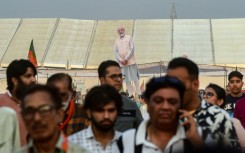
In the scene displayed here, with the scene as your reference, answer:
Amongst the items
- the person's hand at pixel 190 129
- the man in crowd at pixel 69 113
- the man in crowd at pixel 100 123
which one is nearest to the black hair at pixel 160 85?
the person's hand at pixel 190 129

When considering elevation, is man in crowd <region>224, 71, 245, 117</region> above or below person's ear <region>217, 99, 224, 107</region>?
above

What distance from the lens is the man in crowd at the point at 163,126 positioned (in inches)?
125

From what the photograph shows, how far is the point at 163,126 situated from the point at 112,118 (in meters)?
0.80

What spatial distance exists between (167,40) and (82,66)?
660 cm

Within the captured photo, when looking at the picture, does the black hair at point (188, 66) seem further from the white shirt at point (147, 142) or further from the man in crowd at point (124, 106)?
the man in crowd at point (124, 106)

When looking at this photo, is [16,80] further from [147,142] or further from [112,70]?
[147,142]

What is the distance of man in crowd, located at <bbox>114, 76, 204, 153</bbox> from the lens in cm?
318

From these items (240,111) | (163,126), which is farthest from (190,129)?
(240,111)

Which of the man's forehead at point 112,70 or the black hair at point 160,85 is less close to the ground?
the man's forehead at point 112,70

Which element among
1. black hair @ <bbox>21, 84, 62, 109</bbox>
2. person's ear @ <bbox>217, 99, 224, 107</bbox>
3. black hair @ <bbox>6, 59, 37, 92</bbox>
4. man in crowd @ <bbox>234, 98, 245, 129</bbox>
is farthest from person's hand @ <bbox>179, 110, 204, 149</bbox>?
person's ear @ <bbox>217, 99, 224, 107</bbox>

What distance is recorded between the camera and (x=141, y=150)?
321cm

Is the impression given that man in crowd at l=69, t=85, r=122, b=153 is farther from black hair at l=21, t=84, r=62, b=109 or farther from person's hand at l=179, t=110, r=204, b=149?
person's hand at l=179, t=110, r=204, b=149

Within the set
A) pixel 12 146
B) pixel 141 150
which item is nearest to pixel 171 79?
pixel 141 150

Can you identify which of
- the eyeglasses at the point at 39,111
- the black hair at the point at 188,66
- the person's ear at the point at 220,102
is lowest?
the eyeglasses at the point at 39,111
